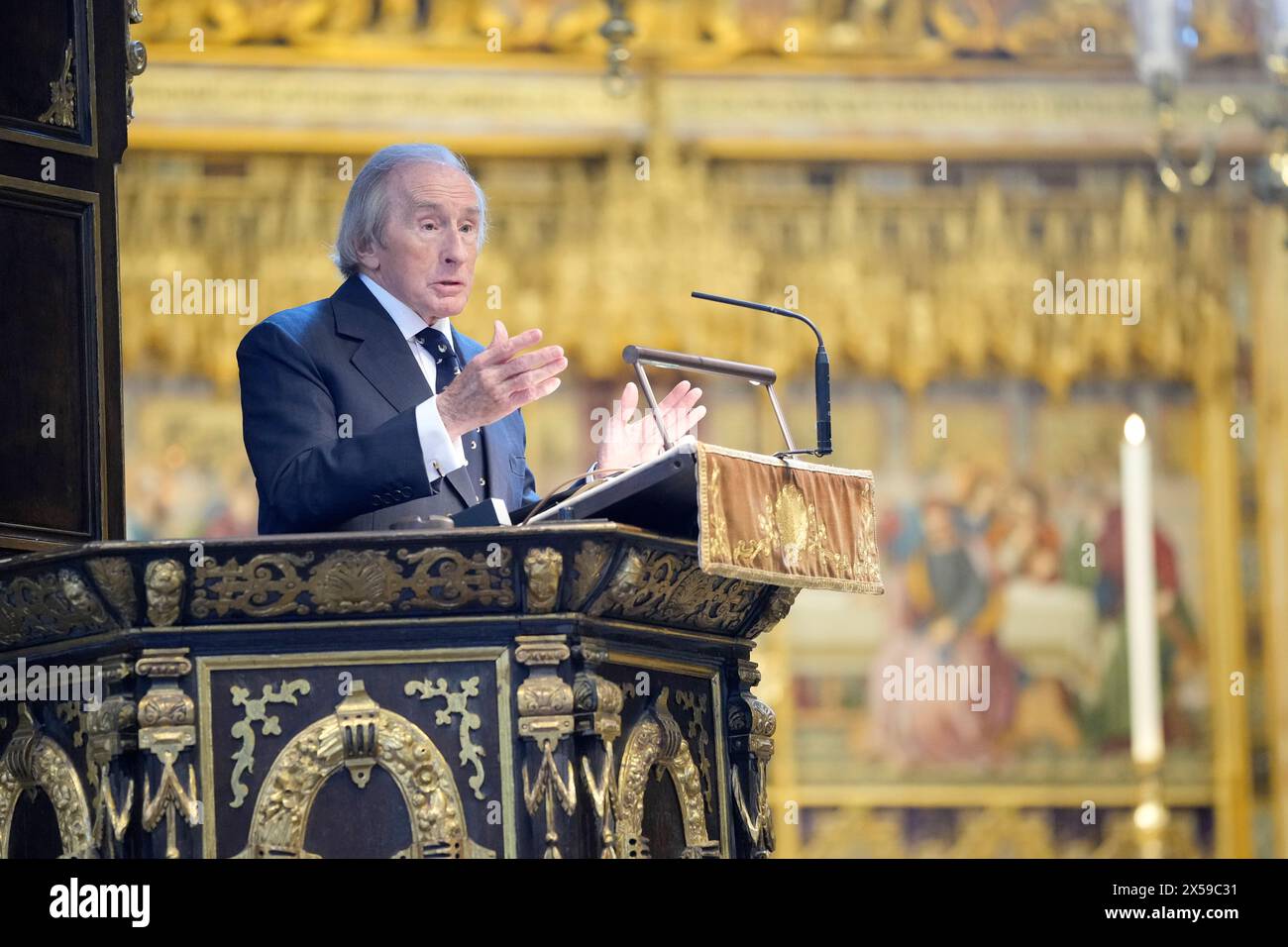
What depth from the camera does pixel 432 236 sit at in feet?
14.1

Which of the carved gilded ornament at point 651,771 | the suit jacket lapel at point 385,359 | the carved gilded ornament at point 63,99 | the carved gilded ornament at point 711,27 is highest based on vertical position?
the carved gilded ornament at point 711,27

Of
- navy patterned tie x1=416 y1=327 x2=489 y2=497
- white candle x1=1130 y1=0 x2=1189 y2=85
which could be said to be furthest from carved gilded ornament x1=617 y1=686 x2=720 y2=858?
white candle x1=1130 y1=0 x2=1189 y2=85

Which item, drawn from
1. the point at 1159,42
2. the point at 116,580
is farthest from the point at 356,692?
the point at 1159,42

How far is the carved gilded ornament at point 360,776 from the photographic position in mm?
3666

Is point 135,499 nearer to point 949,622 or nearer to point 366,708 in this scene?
point 949,622

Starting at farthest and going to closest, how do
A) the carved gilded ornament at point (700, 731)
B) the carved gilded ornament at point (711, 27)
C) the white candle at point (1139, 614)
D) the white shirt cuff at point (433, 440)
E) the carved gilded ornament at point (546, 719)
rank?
the carved gilded ornament at point (711, 27)
the white candle at point (1139, 614)
the carved gilded ornament at point (700, 731)
the white shirt cuff at point (433, 440)
the carved gilded ornament at point (546, 719)

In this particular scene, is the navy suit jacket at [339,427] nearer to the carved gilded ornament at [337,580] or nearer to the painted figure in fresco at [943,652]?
the carved gilded ornament at [337,580]

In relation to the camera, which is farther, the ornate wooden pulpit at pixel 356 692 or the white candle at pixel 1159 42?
the white candle at pixel 1159 42

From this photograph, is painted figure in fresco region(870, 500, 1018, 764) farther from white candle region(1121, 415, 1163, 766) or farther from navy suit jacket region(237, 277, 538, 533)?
navy suit jacket region(237, 277, 538, 533)

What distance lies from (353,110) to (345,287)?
6915mm

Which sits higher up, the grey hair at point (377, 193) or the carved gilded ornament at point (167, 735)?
the grey hair at point (377, 193)

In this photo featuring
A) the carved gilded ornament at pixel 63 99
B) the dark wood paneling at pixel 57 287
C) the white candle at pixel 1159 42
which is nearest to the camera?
the dark wood paneling at pixel 57 287

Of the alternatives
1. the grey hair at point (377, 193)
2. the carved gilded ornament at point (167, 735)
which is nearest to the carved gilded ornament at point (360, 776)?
the carved gilded ornament at point (167, 735)

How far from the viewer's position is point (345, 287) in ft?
14.4
